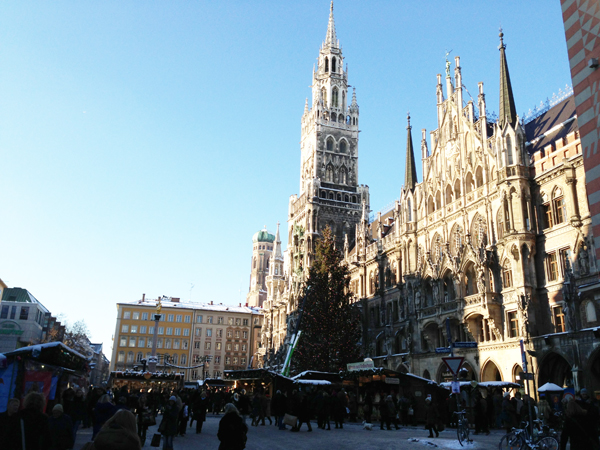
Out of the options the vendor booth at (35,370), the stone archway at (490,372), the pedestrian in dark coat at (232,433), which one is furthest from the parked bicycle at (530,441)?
the stone archway at (490,372)

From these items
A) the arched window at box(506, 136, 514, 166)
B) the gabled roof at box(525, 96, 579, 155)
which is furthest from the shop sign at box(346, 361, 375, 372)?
the gabled roof at box(525, 96, 579, 155)

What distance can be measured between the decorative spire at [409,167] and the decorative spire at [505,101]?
477 inches

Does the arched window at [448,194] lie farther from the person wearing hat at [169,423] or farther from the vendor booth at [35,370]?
the person wearing hat at [169,423]

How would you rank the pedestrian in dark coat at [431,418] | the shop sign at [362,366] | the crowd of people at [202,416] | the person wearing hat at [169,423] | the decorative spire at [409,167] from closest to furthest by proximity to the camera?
the crowd of people at [202,416], the person wearing hat at [169,423], the pedestrian in dark coat at [431,418], the shop sign at [362,366], the decorative spire at [409,167]

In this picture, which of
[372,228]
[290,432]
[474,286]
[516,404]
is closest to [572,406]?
[516,404]

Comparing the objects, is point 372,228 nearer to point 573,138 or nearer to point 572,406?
point 573,138

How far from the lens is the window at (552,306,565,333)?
29.3 metres

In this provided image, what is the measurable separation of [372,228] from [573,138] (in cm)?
3205

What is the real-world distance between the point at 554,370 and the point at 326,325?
1794 centimetres

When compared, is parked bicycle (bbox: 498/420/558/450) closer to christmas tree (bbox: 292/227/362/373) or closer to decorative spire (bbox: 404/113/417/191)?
christmas tree (bbox: 292/227/362/373)

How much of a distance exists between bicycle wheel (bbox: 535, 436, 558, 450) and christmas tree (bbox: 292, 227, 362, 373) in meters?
29.0

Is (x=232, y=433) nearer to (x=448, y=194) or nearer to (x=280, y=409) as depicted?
(x=280, y=409)

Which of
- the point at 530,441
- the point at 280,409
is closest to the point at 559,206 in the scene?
the point at 280,409

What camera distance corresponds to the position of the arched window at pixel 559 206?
30492mm
